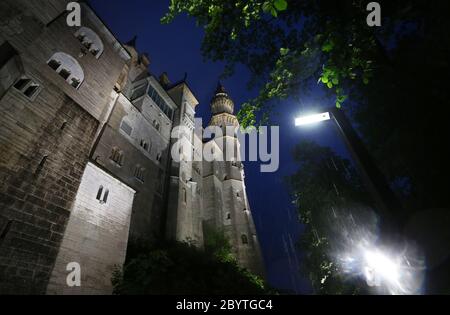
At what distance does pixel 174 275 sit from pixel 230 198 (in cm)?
2230

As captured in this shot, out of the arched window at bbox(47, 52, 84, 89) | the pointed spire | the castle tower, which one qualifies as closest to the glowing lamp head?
the arched window at bbox(47, 52, 84, 89)

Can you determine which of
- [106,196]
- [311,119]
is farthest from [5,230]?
[311,119]

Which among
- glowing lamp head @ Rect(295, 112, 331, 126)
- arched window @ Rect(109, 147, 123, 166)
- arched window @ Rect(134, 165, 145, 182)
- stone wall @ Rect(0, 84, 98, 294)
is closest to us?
glowing lamp head @ Rect(295, 112, 331, 126)

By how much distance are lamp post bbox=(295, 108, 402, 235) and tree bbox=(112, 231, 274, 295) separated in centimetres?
1208

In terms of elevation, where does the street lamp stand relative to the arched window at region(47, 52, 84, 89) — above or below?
below

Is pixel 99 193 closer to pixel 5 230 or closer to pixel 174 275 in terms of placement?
pixel 5 230

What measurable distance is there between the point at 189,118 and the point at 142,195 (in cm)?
1637

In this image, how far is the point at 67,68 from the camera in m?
14.3

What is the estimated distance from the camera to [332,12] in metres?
7.92

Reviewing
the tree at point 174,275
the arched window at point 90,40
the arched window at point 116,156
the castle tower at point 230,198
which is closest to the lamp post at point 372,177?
the tree at point 174,275

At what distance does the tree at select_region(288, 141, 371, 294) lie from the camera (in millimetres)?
17797

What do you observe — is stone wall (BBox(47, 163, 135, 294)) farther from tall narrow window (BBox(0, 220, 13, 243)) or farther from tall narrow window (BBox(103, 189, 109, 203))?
tall narrow window (BBox(0, 220, 13, 243))
